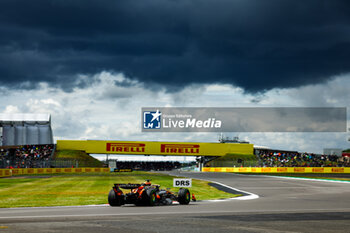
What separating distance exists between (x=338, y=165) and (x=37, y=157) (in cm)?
5480

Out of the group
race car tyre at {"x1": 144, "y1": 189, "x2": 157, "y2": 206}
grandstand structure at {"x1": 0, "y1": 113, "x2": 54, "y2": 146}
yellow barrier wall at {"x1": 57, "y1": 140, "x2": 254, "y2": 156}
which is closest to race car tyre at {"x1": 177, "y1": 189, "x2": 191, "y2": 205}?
race car tyre at {"x1": 144, "y1": 189, "x2": 157, "y2": 206}

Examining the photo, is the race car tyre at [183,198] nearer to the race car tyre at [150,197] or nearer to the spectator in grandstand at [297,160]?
the race car tyre at [150,197]

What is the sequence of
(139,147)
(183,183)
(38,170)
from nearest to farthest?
(183,183) < (38,170) < (139,147)

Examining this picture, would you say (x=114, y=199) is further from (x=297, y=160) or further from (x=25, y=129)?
(x=25, y=129)

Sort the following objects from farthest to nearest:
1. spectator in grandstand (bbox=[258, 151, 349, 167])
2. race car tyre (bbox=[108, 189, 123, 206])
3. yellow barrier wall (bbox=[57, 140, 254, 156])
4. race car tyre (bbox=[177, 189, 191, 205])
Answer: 1. yellow barrier wall (bbox=[57, 140, 254, 156])
2. spectator in grandstand (bbox=[258, 151, 349, 167])
3. race car tyre (bbox=[177, 189, 191, 205])
4. race car tyre (bbox=[108, 189, 123, 206])

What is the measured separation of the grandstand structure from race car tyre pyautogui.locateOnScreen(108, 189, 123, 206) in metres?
82.6

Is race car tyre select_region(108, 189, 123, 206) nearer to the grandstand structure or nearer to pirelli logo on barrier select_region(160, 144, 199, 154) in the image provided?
pirelli logo on barrier select_region(160, 144, 199, 154)

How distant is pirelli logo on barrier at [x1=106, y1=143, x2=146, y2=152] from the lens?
89.6 m

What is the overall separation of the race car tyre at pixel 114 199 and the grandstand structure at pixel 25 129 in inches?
3252

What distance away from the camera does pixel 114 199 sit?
52.4 ft

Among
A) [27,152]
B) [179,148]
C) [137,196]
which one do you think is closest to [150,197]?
[137,196]

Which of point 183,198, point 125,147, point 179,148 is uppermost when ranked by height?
point 125,147

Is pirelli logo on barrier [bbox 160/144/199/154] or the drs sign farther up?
pirelli logo on barrier [bbox 160/144/199/154]

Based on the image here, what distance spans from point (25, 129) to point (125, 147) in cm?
2303
